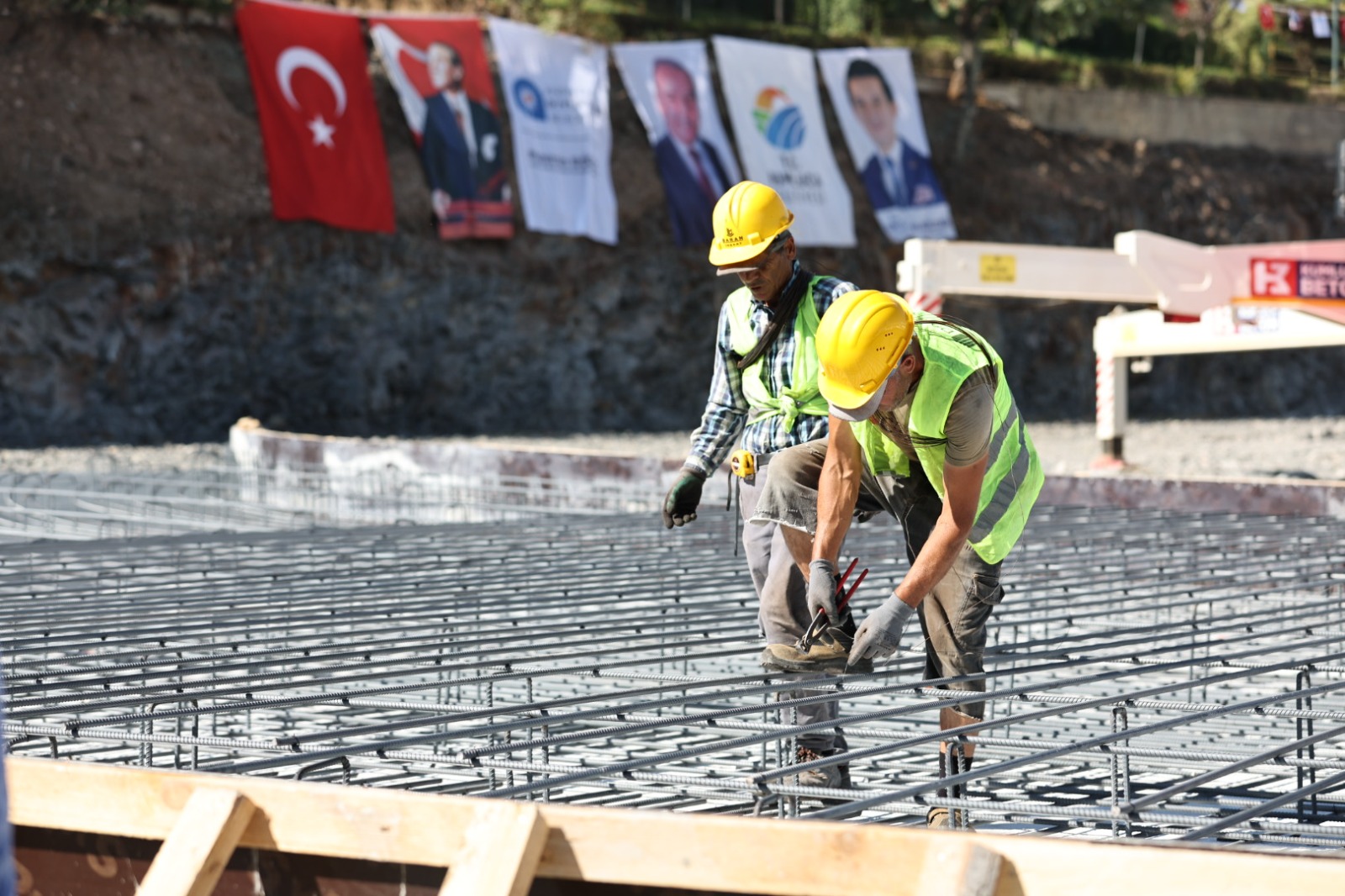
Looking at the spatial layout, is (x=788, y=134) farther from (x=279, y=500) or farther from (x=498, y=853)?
(x=498, y=853)

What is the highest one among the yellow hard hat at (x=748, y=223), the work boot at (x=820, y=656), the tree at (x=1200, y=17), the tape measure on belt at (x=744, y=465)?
the tree at (x=1200, y=17)

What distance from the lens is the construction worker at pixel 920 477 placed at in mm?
3389

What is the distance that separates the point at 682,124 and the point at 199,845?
19744mm

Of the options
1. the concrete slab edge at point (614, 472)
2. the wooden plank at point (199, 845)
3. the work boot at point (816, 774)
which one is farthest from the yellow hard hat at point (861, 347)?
the concrete slab edge at point (614, 472)

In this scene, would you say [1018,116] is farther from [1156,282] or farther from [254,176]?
[1156,282]

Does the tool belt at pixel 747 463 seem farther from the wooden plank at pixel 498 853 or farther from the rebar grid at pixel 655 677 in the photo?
the wooden plank at pixel 498 853

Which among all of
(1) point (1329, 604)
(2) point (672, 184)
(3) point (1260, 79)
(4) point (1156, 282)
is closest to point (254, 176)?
(2) point (672, 184)

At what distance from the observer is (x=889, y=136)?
23391 mm

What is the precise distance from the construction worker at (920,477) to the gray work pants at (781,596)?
2.6 inches

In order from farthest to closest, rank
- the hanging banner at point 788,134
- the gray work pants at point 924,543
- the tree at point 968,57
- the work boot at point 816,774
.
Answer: the tree at point 968,57 < the hanging banner at point 788,134 < the gray work pants at point 924,543 < the work boot at point 816,774

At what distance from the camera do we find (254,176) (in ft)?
63.1

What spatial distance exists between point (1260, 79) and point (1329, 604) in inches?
1111

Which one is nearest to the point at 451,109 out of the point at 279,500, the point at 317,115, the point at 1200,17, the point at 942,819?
the point at 317,115

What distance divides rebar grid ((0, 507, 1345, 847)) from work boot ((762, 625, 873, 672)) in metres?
0.05
